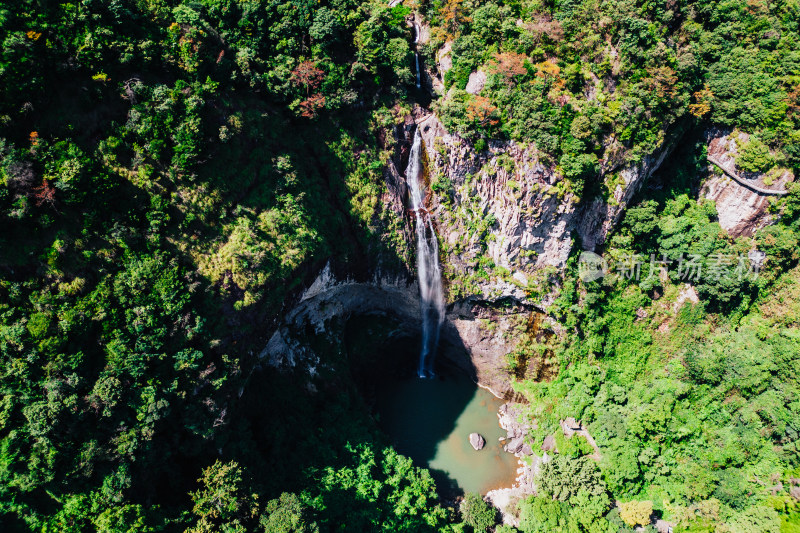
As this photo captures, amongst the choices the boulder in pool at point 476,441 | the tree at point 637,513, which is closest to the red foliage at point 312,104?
the boulder in pool at point 476,441

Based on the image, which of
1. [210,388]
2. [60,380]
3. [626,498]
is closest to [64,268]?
[60,380]

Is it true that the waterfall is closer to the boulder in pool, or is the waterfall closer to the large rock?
the large rock

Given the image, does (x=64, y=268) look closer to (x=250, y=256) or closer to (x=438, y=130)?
(x=250, y=256)

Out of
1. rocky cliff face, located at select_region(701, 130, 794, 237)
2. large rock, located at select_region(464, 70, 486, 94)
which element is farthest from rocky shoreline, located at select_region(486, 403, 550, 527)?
large rock, located at select_region(464, 70, 486, 94)

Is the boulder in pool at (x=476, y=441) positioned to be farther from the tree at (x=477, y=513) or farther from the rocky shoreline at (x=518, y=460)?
the tree at (x=477, y=513)

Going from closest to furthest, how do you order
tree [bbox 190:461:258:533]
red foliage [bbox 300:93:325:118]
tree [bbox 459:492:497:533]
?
tree [bbox 190:461:258:533] < red foliage [bbox 300:93:325:118] < tree [bbox 459:492:497:533]
